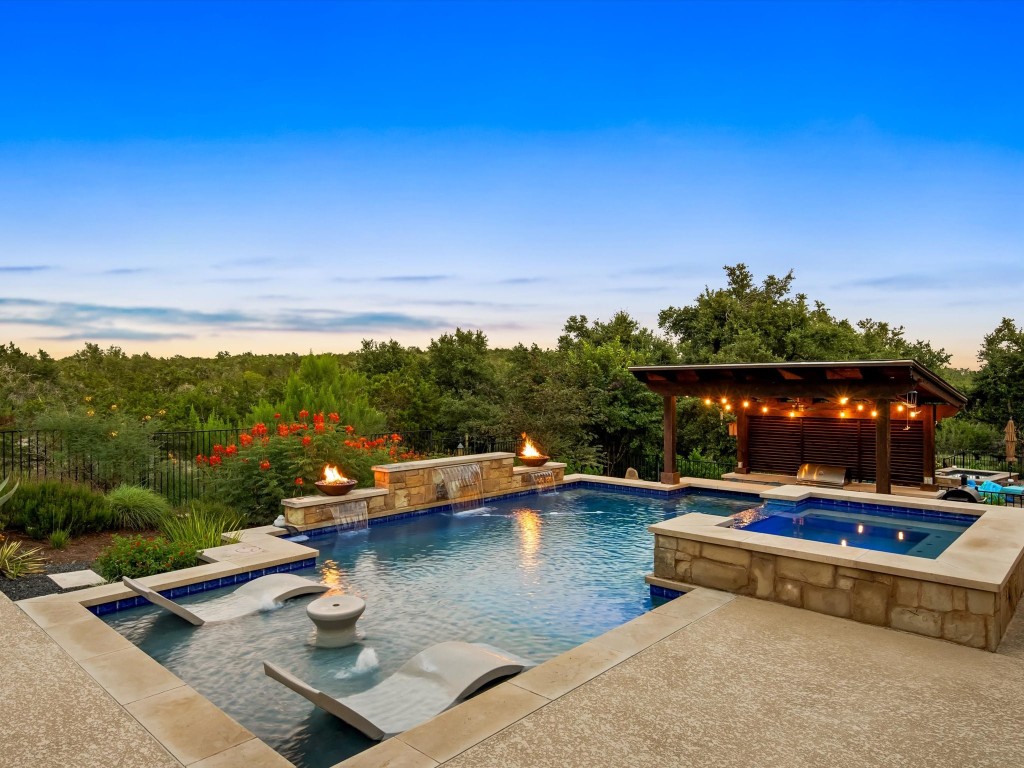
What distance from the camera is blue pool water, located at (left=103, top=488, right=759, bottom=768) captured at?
423 centimetres

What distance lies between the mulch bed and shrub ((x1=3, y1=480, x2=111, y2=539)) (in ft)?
0.48

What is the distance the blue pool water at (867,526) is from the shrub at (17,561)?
27.2ft

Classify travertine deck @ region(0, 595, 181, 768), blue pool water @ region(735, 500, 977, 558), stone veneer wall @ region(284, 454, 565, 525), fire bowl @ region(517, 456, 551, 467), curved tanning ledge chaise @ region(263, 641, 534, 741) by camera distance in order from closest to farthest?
travertine deck @ region(0, 595, 181, 768) → curved tanning ledge chaise @ region(263, 641, 534, 741) → blue pool water @ region(735, 500, 977, 558) → stone veneer wall @ region(284, 454, 565, 525) → fire bowl @ region(517, 456, 551, 467)

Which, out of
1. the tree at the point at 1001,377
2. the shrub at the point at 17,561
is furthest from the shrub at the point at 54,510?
the tree at the point at 1001,377

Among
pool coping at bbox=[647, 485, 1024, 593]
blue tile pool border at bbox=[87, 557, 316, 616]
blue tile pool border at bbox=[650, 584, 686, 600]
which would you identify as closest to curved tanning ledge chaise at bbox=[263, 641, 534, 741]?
blue tile pool border at bbox=[650, 584, 686, 600]

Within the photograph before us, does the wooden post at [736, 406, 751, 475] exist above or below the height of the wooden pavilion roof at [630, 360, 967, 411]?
below

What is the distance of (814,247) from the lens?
18.5 meters

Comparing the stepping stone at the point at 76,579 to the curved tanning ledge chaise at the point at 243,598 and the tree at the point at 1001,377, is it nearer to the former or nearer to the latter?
the curved tanning ledge chaise at the point at 243,598

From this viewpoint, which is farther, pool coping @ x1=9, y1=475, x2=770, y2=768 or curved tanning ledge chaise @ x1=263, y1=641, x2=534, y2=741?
curved tanning ledge chaise @ x1=263, y1=641, x2=534, y2=741

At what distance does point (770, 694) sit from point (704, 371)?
31.0 ft

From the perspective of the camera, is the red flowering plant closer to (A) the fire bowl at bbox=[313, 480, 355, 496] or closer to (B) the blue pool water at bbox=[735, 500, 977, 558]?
(A) the fire bowl at bbox=[313, 480, 355, 496]

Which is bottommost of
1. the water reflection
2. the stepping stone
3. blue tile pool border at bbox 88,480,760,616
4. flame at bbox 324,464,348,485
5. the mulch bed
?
the water reflection

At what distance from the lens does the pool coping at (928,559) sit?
184 inches

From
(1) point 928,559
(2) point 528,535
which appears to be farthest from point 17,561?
(1) point 928,559
